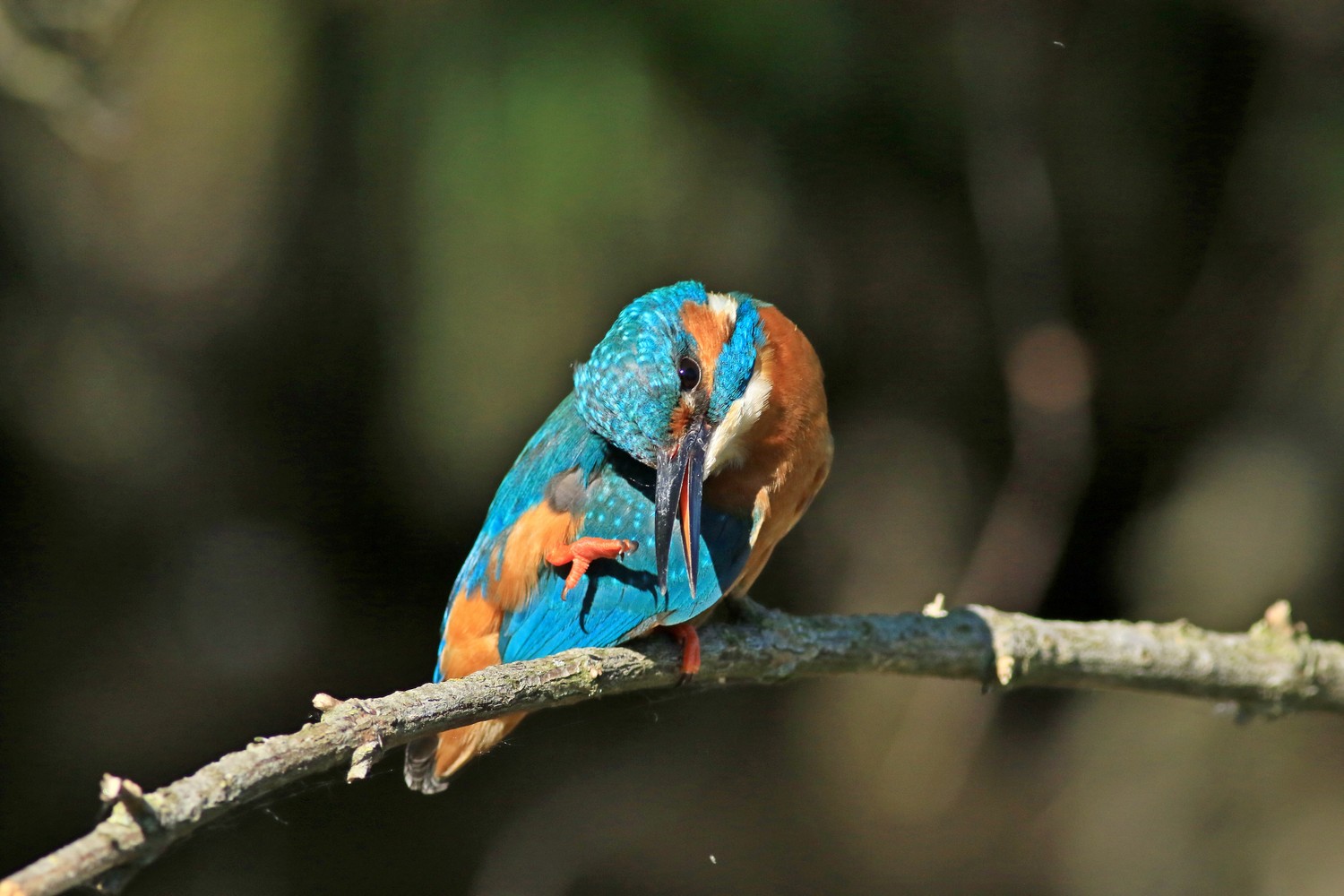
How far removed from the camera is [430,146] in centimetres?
292

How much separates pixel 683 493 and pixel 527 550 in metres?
0.40

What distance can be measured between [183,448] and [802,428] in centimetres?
194

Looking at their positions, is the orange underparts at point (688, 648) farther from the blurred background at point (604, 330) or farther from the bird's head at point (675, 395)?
the blurred background at point (604, 330)

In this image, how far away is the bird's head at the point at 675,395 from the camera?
2006mm

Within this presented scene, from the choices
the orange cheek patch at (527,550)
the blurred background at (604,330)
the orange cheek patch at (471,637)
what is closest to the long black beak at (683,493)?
the orange cheek patch at (527,550)

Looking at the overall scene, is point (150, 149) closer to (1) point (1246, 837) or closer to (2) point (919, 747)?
(2) point (919, 747)

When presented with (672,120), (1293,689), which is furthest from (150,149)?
(1293,689)

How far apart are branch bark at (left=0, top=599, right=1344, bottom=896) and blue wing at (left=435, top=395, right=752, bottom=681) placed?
0.10 m

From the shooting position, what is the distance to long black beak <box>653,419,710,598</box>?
1.92m

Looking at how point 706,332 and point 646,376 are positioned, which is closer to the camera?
point 646,376

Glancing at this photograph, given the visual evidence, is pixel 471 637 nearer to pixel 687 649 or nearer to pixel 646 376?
pixel 687 649

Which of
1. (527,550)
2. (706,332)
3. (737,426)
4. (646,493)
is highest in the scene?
(706,332)

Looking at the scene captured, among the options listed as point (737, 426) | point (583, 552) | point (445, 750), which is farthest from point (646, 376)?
point (445, 750)

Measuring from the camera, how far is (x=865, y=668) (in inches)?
85.7
